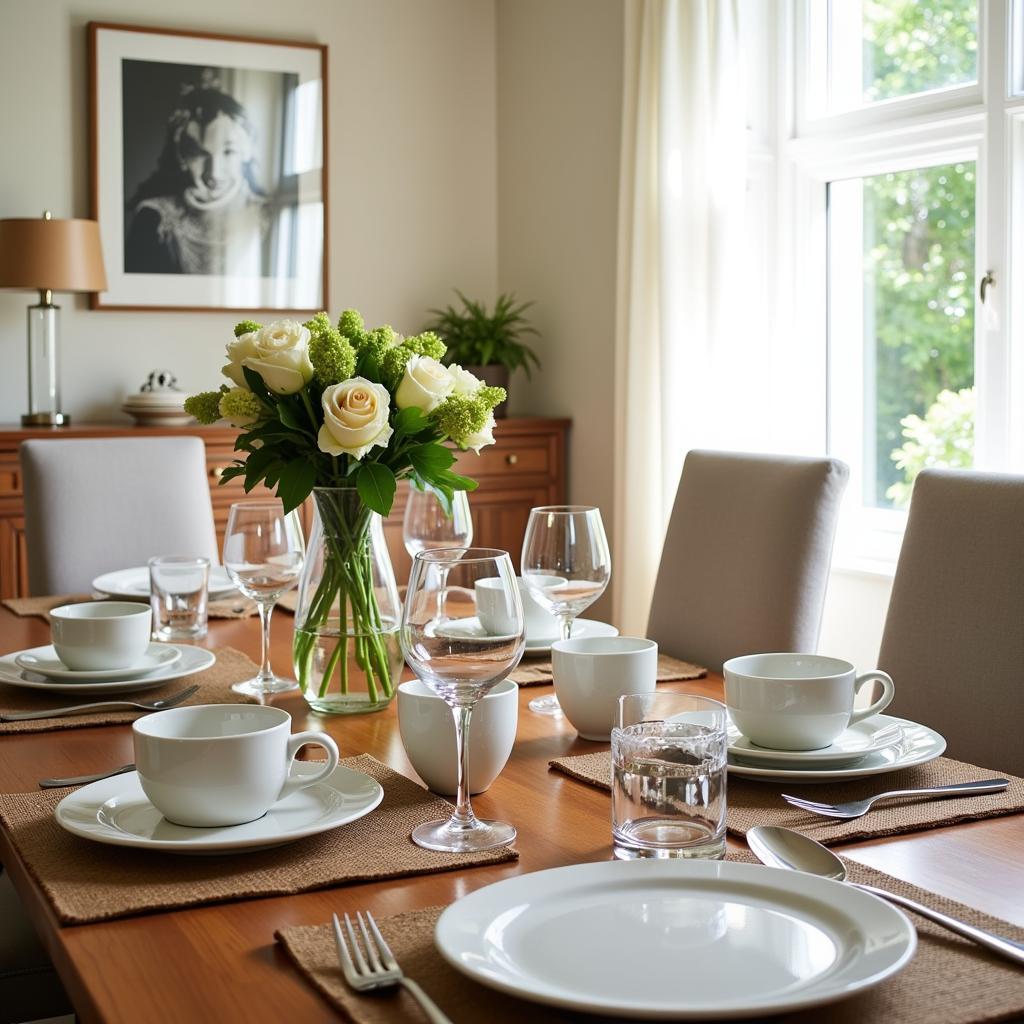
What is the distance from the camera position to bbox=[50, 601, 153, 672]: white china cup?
1529 mm

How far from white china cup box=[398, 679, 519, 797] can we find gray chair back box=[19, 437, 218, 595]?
1.59m

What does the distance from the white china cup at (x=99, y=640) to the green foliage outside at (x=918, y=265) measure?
2.18 meters

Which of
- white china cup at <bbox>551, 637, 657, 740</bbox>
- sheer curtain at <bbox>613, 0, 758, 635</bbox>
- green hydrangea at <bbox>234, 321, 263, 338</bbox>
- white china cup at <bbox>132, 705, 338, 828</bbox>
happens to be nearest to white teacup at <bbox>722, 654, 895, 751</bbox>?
white china cup at <bbox>551, 637, 657, 740</bbox>

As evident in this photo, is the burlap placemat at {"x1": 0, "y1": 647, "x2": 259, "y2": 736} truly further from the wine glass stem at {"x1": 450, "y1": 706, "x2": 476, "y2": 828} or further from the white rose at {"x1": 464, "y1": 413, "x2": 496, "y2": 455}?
the wine glass stem at {"x1": 450, "y1": 706, "x2": 476, "y2": 828}

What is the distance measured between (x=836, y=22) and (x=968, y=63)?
0.54 m

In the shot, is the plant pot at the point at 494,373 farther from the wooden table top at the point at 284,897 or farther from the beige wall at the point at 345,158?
the wooden table top at the point at 284,897

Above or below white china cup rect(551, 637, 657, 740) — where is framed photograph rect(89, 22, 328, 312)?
above

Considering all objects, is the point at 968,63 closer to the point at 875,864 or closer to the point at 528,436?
the point at 528,436

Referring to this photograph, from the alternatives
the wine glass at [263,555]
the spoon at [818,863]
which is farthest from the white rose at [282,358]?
the spoon at [818,863]

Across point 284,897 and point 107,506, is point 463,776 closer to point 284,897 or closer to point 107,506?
point 284,897

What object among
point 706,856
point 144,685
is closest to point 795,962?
point 706,856

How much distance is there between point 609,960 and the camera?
0.74 metres

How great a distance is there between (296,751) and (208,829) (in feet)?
0.35

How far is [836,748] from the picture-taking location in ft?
3.90
